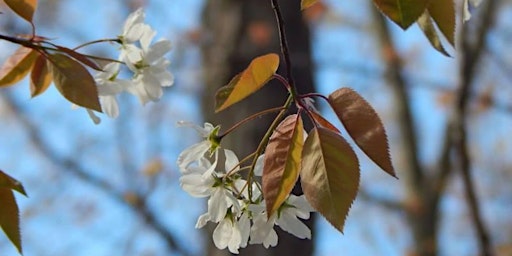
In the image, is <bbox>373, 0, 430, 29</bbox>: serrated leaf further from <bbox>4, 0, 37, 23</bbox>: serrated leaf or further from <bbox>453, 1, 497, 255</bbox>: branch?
<bbox>453, 1, 497, 255</bbox>: branch

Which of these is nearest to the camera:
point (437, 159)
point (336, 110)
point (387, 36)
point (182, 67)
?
point (336, 110)

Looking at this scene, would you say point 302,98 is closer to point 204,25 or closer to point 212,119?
point 212,119

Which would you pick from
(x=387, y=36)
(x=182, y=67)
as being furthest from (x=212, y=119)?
(x=387, y=36)

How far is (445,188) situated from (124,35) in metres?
2.65

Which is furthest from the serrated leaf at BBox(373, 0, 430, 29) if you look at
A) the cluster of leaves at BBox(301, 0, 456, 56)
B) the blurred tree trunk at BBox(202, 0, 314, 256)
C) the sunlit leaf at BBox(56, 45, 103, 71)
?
the blurred tree trunk at BBox(202, 0, 314, 256)

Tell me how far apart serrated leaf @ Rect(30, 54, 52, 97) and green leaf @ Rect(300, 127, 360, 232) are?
24 centimetres

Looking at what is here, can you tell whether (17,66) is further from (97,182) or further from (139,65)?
(97,182)

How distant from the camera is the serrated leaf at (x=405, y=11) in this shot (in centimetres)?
42

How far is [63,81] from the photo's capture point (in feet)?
1.80

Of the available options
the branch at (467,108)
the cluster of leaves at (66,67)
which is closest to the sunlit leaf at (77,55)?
the cluster of leaves at (66,67)

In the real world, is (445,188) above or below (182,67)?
below

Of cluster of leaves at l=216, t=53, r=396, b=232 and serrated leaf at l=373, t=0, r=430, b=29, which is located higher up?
serrated leaf at l=373, t=0, r=430, b=29

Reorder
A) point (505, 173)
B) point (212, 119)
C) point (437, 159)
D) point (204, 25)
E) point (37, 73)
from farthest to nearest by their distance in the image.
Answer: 1. point (505, 173)
2. point (437, 159)
3. point (204, 25)
4. point (212, 119)
5. point (37, 73)

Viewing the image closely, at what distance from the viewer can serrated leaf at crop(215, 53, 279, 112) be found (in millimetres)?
515
